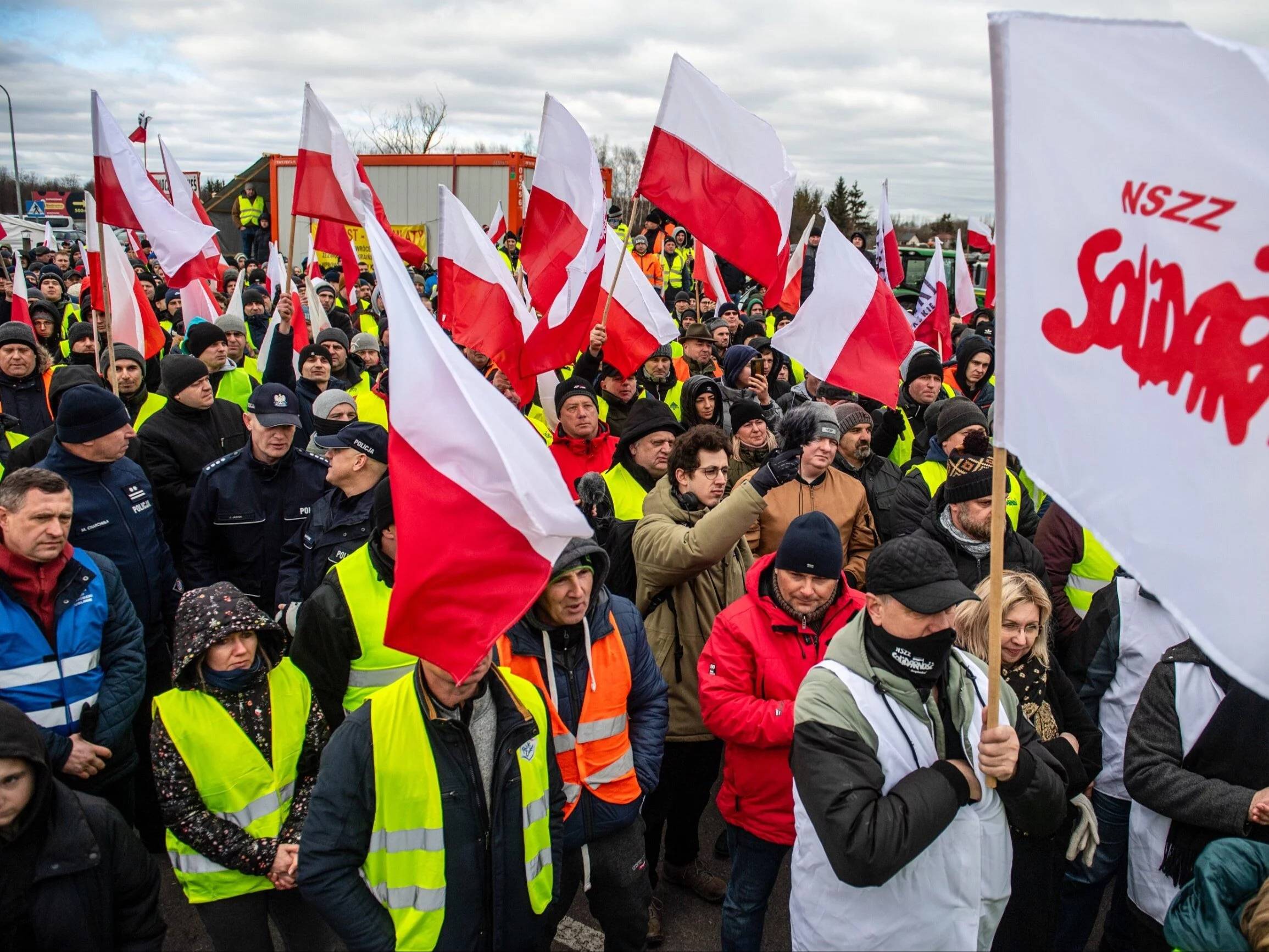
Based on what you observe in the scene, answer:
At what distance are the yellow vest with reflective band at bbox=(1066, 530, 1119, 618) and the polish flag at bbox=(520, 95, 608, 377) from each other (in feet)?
10.6

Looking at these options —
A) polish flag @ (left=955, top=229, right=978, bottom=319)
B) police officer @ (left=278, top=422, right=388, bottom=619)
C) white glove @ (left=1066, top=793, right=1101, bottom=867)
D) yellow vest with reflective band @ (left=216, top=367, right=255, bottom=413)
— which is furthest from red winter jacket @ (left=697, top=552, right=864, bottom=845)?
polish flag @ (left=955, top=229, right=978, bottom=319)

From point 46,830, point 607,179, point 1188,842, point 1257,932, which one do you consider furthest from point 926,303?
point 607,179

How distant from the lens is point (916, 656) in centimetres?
250

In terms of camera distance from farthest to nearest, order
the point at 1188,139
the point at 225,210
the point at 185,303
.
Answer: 1. the point at 225,210
2. the point at 185,303
3. the point at 1188,139

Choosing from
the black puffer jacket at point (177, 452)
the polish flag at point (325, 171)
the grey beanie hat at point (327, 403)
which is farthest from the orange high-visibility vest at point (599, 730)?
the polish flag at point (325, 171)

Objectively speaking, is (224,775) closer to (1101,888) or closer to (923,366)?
(1101,888)

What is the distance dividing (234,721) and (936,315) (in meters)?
8.16

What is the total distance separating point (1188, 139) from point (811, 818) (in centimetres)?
173

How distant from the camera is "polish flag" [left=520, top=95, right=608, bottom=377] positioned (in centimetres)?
608

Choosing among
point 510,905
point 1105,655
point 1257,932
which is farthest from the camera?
point 1105,655

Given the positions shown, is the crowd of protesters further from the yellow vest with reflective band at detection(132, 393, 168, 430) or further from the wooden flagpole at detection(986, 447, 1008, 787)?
the yellow vest with reflective band at detection(132, 393, 168, 430)

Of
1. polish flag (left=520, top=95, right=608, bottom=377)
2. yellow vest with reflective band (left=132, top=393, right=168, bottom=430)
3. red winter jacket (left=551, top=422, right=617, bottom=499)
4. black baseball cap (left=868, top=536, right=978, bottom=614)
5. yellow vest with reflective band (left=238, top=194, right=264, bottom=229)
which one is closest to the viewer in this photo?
black baseball cap (left=868, top=536, right=978, bottom=614)

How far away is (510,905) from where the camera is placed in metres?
2.68

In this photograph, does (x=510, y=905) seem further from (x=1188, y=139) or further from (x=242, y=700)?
(x=1188, y=139)
